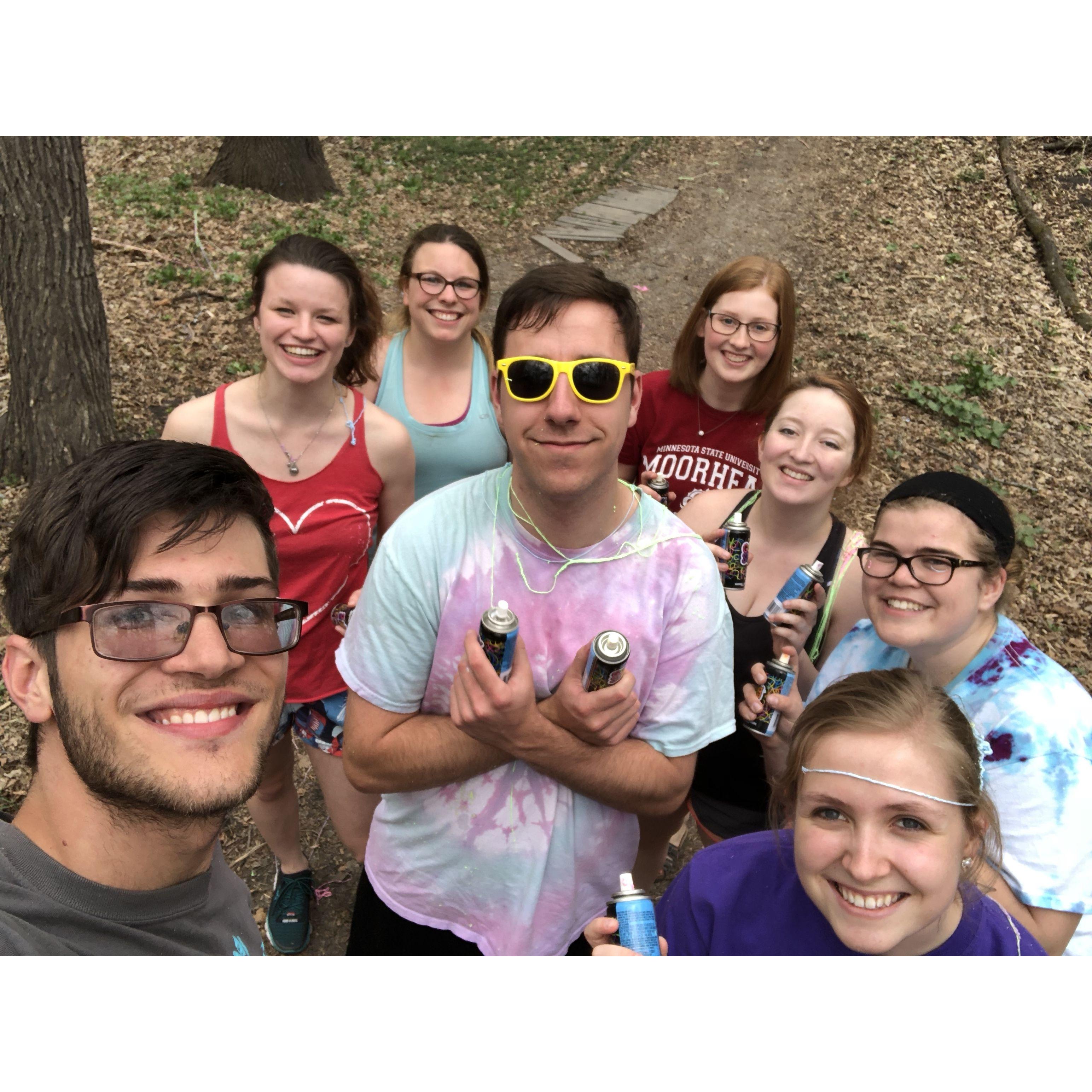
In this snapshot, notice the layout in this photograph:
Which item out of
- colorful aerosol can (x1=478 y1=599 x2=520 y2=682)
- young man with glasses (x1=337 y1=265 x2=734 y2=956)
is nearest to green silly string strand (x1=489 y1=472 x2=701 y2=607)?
young man with glasses (x1=337 y1=265 x2=734 y2=956)

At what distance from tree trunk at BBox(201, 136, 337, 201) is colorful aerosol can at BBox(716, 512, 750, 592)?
26.2 feet

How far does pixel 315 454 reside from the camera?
3.09 meters

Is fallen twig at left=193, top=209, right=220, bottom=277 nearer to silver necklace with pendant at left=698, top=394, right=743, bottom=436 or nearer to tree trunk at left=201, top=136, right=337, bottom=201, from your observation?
tree trunk at left=201, top=136, right=337, bottom=201

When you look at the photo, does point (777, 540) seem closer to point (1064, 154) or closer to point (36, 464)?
point (36, 464)

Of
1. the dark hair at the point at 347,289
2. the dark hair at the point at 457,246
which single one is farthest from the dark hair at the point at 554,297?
the dark hair at the point at 457,246

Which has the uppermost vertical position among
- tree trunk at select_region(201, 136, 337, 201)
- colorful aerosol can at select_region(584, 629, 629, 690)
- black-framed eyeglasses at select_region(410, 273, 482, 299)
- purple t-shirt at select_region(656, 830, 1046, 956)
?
tree trunk at select_region(201, 136, 337, 201)

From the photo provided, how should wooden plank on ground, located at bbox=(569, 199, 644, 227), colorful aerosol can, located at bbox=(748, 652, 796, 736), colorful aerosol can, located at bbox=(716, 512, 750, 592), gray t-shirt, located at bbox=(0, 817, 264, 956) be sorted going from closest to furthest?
gray t-shirt, located at bbox=(0, 817, 264, 956) < colorful aerosol can, located at bbox=(748, 652, 796, 736) < colorful aerosol can, located at bbox=(716, 512, 750, 592) < wooden plank on ground, located at bbox=(569, 199, 644, 227)

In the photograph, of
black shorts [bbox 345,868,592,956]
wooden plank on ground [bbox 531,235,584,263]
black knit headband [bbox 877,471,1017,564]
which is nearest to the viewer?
black shorts [bbox 345,868,592,956]

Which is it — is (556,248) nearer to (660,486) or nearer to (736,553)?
(660,486)

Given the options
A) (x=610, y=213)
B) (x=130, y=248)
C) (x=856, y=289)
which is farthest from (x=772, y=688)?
(x=610, y=213)

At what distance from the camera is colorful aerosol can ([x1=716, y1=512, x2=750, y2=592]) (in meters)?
2.97

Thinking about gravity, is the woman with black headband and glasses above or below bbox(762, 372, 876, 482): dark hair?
below

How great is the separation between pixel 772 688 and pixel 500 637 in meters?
1.22

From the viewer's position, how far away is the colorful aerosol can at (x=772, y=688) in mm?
2685
